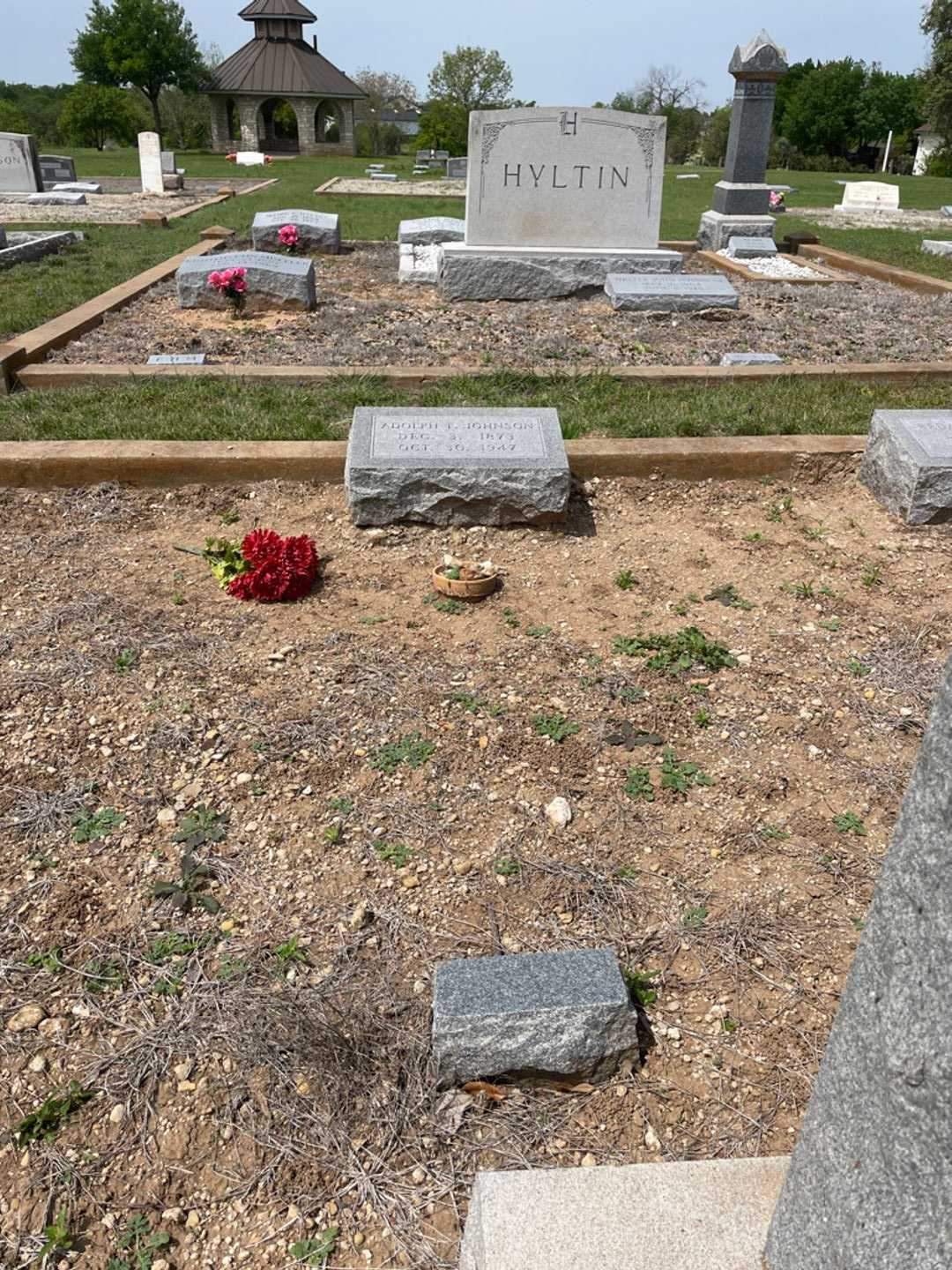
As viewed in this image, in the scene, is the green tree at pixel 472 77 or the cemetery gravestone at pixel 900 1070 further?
the green tree at pixel 472 77

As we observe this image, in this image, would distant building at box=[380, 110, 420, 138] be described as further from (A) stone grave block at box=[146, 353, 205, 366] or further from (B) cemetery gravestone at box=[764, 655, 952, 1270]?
(B) cemetery gravestone at box=[764, 655, 952, 1270]

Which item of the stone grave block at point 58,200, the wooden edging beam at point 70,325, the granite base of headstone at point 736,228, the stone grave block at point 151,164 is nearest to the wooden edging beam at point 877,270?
the granite base of headstone at point 736,228

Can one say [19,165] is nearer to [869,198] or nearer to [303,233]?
[303,233]

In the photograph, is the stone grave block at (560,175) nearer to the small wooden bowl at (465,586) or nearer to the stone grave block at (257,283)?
the stone grave block at (257,283)

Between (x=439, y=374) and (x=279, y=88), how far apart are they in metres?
45.6

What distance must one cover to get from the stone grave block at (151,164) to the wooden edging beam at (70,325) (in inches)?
533

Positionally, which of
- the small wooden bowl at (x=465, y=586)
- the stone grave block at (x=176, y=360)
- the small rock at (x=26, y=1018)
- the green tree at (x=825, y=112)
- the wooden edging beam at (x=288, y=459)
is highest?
the green tree at (x=825, y=112)

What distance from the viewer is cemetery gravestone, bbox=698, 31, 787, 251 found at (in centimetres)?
1262

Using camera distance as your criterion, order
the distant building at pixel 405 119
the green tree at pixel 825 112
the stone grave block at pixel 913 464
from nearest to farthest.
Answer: the stone grave block at pixel 913 464 < the green tree at pixel 825 112 < the distant building at pixel 405 119

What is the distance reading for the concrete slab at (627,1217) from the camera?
138 centimetres

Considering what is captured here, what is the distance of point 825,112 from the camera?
51.3 m

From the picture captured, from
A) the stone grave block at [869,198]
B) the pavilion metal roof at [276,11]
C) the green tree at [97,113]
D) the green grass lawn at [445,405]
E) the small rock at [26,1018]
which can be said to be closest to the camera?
the small rock at [26,1018]

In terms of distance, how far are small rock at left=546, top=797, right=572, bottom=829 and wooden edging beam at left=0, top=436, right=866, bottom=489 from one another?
103 inches

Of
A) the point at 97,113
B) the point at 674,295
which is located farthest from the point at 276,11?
the point at 674,295
